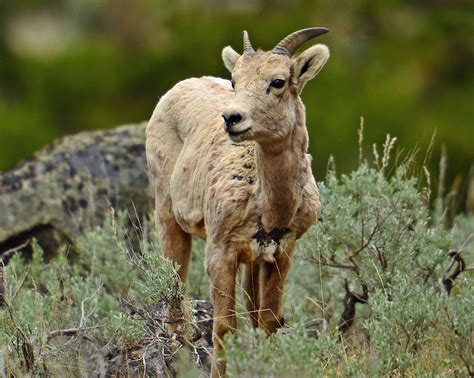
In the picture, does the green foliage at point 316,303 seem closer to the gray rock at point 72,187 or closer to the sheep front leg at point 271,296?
the sheep front leg at point 271,296

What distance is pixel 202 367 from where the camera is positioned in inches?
315

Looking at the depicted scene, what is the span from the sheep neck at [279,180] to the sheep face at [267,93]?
0.09 metres

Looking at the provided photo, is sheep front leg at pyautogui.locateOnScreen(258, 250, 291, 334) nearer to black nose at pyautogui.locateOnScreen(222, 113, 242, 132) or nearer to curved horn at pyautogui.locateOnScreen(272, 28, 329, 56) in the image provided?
black nose at pyautogui.locateOnScreen(222, 113, 242, 132)

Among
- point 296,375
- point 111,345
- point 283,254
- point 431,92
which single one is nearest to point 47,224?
point 111,345

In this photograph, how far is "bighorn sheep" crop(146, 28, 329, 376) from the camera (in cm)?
725

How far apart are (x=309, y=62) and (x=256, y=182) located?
73 centimetres

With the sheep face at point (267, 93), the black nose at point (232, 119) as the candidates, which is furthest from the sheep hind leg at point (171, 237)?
the black nose at point (232, 119)

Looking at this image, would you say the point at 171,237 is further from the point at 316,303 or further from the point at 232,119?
the point at 232,119

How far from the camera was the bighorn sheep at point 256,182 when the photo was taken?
725 cm

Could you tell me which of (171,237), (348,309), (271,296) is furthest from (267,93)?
(348,309)

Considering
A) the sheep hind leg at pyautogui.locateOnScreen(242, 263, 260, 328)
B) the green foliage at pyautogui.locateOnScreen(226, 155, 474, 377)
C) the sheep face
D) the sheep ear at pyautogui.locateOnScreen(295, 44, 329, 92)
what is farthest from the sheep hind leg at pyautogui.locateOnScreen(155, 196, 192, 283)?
the sheep ear at pyautogui.locateOnScreen(295, 44, 329, 92)

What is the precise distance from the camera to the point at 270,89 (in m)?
7.25

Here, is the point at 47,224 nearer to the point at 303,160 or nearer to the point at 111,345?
the point at 111,345

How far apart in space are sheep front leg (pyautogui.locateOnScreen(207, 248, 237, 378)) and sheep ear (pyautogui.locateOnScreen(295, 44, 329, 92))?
1067mm
